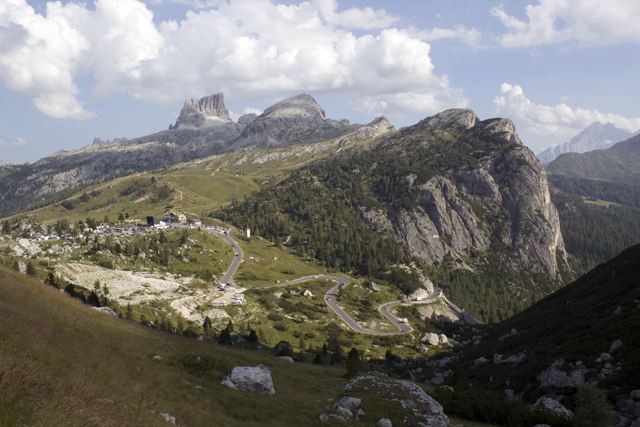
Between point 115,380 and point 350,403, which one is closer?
point 115,380

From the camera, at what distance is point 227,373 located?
105 feet

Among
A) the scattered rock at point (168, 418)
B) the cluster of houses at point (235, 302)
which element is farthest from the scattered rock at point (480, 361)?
the scattered rock at point (168, 418)

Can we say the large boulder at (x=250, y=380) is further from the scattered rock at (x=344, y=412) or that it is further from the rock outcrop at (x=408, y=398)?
the rock outcrop at (x=408, y=398)

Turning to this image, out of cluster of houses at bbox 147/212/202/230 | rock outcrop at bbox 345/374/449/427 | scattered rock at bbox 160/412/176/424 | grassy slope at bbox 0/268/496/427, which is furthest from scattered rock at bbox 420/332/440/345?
cluster of houses at bbox 147/212/202/230

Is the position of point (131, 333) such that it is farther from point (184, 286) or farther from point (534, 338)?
point (534, 338)

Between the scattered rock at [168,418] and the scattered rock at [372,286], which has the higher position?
the scattered rock at [168,418]

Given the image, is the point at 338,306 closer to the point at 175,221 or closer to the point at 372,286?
the point at 372,286

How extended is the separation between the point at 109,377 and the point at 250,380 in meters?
12.0

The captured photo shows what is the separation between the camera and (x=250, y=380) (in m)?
29.8

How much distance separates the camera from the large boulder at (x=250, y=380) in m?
29.4

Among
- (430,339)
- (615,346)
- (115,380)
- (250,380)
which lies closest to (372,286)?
(430,339)

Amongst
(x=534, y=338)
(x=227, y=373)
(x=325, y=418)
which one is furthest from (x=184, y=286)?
(x=534, y=338)

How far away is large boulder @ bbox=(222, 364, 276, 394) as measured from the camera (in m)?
29.4

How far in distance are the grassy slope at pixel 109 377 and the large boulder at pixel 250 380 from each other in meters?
1.15
